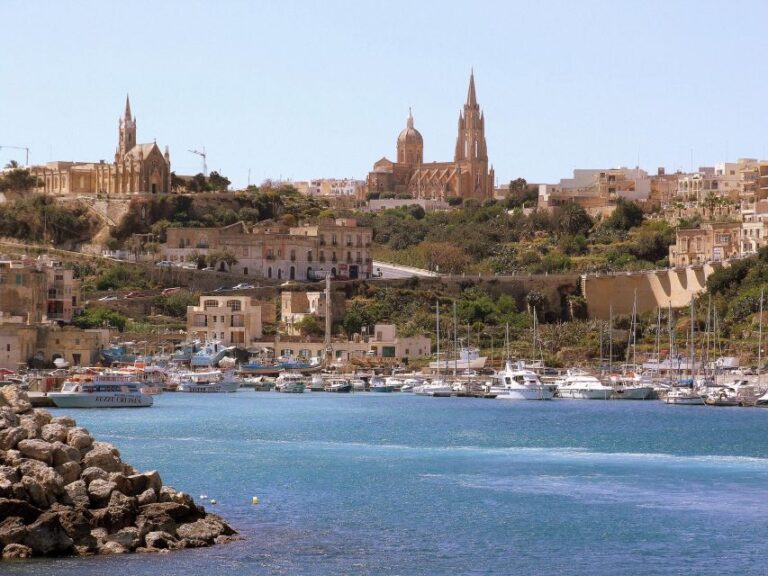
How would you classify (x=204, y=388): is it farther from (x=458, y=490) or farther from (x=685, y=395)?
(x=458, y=490)

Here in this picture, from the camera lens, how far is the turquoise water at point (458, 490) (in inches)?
1209

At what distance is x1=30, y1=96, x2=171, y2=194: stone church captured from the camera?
116438 millimetres

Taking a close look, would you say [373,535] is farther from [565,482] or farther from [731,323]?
[731,323]

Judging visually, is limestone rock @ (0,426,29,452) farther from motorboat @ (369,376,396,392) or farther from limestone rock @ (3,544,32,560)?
motorboat @ (369,376,396,392)

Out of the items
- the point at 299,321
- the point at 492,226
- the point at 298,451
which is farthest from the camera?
the point at 492,226

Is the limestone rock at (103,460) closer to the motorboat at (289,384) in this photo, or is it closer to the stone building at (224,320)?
the motorboat at (289,384)

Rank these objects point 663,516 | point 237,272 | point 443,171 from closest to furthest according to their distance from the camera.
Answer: point 663,516 → point 237,272 → point 443,171

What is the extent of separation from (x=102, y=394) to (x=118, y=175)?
5139cm

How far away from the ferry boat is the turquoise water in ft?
5.45

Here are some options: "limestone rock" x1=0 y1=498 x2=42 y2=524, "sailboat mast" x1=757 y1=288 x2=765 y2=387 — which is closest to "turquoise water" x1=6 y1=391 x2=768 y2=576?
"limestone rock" x1=0 y1=498 x2=42 y2=524

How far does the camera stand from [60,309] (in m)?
89.1

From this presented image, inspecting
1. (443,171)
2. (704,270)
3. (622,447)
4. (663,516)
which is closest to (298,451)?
(622,447)

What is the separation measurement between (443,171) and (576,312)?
53575 mm

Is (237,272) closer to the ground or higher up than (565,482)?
higher up
